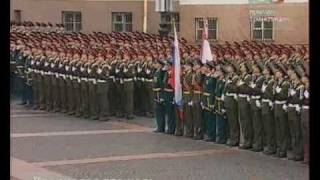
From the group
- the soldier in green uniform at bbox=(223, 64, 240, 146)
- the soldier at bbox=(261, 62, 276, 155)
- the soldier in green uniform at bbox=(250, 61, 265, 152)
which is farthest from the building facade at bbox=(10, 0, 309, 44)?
the soldier at bbox=(261, 62, 276, 155)

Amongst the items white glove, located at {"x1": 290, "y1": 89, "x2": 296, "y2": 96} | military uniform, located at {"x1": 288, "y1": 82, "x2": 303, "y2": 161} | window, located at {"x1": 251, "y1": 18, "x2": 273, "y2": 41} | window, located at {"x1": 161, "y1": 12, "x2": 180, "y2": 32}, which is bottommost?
military uniform, located at {"x1": 288, "y1": 82, "x2": 303, "y2": 161}

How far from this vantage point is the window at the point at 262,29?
75.6 feet

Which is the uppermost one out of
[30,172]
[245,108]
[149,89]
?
[149,89]

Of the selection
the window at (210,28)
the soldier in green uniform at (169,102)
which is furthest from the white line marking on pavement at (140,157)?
the window at (210,28)

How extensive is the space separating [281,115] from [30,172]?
131 inches

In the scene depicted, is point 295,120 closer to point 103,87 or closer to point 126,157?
point 126,157

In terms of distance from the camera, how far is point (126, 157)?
872 cm

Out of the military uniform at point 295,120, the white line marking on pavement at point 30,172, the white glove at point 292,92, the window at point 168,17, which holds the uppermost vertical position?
the window at point 168,17

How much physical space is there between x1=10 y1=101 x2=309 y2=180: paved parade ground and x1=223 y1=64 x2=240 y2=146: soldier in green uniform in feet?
0.82

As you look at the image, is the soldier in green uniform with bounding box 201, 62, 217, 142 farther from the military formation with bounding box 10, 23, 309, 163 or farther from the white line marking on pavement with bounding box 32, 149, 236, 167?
the white line marking on pavement with bounding box 32, 149, 236, 167

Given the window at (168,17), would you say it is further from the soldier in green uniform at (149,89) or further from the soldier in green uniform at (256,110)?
the soldier in green uniform at (256,110)

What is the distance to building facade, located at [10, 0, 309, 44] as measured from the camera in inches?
874

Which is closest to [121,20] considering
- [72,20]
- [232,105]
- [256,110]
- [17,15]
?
[72,20]
